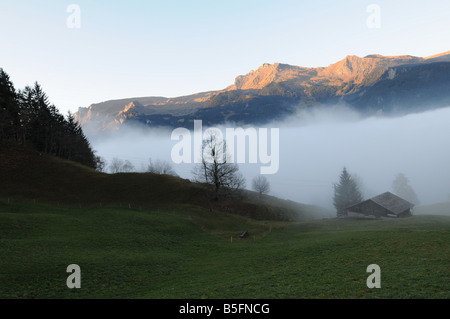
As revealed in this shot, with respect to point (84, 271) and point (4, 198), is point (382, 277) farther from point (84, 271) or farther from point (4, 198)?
point (4, 198)

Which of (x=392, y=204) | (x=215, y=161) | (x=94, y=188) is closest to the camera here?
(x=94, y=188)

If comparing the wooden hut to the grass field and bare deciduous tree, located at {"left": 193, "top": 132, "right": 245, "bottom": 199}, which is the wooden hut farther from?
bare deciduous tree, located at {"left": 193, "top": 132, "right": 245, "bottom": 199}

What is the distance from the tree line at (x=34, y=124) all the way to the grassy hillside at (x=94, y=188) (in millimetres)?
9556

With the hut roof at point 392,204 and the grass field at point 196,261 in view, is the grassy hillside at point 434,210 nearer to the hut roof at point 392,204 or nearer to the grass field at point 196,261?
the hut roof at point 392,204

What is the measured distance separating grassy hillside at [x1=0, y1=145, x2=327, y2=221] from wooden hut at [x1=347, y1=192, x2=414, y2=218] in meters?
25.3

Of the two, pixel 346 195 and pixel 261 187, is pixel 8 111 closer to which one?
pixel 261 187

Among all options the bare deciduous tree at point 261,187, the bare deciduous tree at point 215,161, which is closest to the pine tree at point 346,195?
the bare deciduous tree at point 261,187

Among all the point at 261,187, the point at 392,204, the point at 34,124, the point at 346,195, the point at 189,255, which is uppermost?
the point at 34,124

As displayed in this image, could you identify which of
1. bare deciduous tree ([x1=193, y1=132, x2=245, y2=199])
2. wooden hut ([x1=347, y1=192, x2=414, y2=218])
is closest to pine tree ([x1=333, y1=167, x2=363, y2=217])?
wooden hut ([x1=347, y1=192, x2=414, y2=218])

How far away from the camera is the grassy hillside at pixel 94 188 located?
60.2 meters

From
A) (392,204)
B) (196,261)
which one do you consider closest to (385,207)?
(392,204)

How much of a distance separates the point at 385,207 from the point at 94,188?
81.5m

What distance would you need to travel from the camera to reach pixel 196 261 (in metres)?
31.9
